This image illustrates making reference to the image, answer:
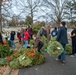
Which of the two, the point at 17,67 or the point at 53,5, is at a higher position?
the point at 53,5

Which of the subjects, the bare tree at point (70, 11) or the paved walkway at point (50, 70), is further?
the bare tree at point (70, 11)

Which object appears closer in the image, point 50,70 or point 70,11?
point 50,70

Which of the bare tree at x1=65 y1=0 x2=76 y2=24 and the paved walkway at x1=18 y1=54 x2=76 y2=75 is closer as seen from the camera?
the paved walkway at x1=18 y1=54 x2=76 y2=75

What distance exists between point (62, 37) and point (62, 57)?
89cm

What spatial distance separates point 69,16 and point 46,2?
254 inches

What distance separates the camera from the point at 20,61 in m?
8.23

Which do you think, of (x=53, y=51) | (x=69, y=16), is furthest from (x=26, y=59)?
(x=69, y=16)

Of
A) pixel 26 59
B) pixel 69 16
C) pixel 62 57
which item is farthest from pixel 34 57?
pixel 69 16

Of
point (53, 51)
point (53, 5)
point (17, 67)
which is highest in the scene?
point (53, 5)

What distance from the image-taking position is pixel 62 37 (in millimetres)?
8539

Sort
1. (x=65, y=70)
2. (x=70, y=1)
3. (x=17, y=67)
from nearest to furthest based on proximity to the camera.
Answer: (x=65, y=70) → (x=17, y=67) → (x=70, y=1)

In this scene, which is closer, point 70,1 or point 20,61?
point 20,61

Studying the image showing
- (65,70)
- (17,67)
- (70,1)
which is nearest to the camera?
(65,70)

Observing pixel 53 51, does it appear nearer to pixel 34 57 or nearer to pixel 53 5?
pixel 34 57
